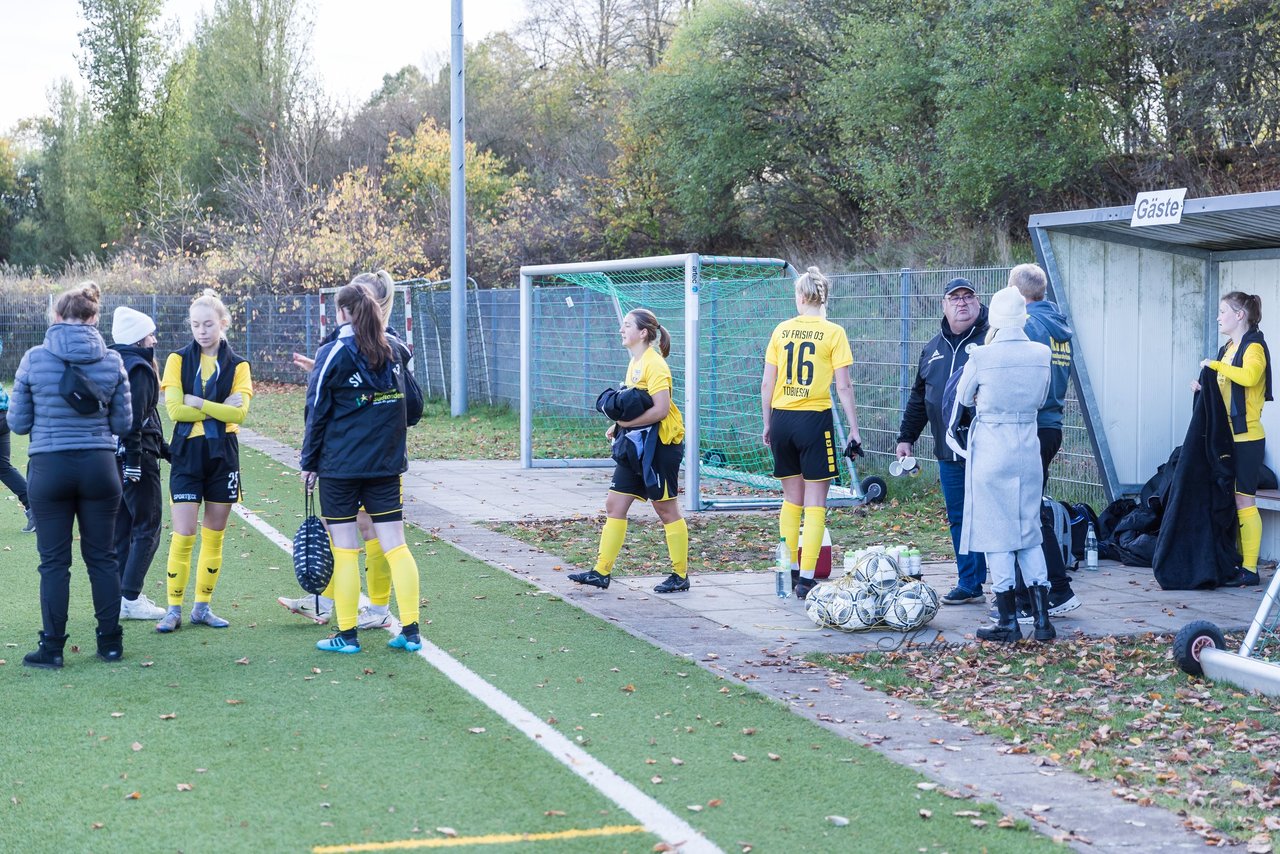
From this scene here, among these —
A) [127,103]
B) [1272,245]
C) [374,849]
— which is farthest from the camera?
[127,103]

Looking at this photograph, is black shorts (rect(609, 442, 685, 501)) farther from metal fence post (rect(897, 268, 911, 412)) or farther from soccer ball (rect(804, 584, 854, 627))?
metal fence post (rect(897, 268, 911, 412))

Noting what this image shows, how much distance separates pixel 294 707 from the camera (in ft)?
19.4

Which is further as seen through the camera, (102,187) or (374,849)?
(102,187)

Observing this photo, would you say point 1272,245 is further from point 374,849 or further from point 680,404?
point 374,849

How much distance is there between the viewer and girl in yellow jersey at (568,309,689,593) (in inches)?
332

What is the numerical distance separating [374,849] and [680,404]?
10.9 m

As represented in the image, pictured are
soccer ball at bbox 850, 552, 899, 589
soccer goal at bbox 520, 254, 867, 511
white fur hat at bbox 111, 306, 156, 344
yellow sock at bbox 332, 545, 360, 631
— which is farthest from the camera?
soccer goal at bbox 520, 254, 867, 511

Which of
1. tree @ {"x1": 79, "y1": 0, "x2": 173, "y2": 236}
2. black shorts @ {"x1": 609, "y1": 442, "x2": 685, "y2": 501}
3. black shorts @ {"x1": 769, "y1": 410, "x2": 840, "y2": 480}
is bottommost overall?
black shorts @ {"x1": 609, "y1": 442, "x2": 685, "y2": 501}

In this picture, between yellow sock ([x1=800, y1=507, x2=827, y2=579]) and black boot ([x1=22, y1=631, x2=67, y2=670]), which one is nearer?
black boot ([x1=22, y1=631, x2=67, y2=670])

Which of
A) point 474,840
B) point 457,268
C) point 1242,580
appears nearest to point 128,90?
point 457,268

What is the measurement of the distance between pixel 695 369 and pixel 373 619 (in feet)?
16.3

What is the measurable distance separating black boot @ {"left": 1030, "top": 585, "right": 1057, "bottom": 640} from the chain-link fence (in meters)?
3.94

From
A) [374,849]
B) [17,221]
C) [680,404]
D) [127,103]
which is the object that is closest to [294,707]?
[374,849]

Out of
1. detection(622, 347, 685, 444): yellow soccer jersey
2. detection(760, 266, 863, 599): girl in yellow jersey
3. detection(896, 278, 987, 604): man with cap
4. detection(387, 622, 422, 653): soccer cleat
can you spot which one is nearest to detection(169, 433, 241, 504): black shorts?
detection(387, 622, 422, 653): soccer cleat
